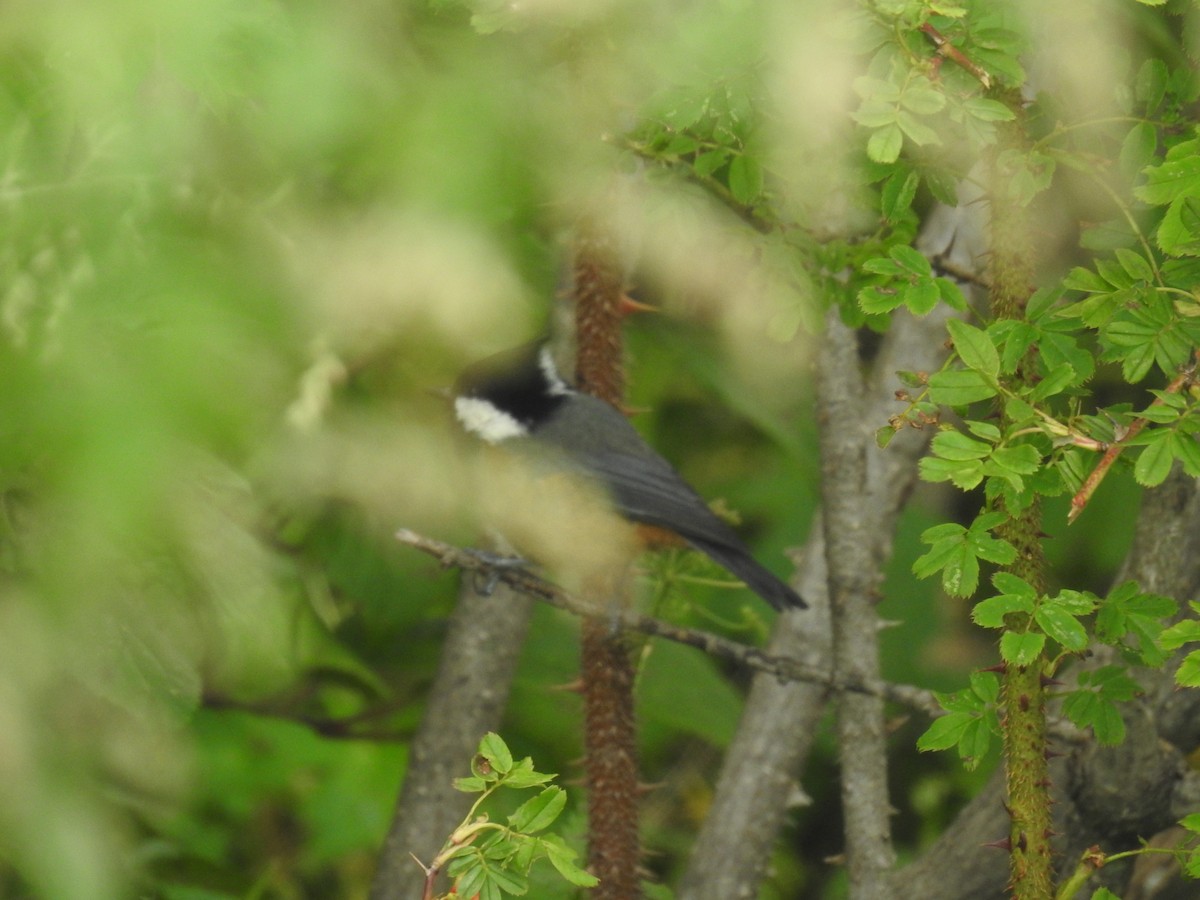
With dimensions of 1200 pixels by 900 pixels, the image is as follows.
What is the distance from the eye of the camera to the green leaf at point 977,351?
144 cm

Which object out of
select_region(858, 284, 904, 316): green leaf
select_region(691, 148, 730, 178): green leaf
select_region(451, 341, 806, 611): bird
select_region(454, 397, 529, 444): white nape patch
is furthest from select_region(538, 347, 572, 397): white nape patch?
select_region(858, 284, 904, 316): green leaf

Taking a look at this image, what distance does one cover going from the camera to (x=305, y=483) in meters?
2.76

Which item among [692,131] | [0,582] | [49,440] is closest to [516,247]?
[692,131]

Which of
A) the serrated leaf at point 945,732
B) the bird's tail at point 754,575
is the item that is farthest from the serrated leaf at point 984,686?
the bird's tail at point 754,575

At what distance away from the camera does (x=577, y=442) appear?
3127mm

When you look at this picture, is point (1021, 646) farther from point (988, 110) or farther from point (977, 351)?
point (988, 110)

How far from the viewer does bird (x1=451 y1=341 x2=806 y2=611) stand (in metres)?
3.00

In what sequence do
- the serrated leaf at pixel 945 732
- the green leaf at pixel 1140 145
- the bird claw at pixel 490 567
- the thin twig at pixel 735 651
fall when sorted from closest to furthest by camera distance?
the serrated leaf at pixel 945 732 < the green leaf at pixel 1140 145 < the thin twig at pixel 735 651 < the bird claw at pixel 490 567

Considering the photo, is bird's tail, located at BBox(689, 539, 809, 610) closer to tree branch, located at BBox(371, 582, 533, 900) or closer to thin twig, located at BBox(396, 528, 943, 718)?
tree branch, located at BBox(371, 582, 533, 900)

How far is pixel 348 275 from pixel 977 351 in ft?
3.02

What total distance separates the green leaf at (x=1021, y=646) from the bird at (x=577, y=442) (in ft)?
4.88

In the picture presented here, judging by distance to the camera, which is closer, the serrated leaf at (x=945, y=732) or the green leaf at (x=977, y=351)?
the green leaf at (x=977, y=351)

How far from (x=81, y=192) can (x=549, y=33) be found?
25.6 inches

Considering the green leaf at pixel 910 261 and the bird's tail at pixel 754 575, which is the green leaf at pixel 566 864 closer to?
the green leaf at pixel 910 261
